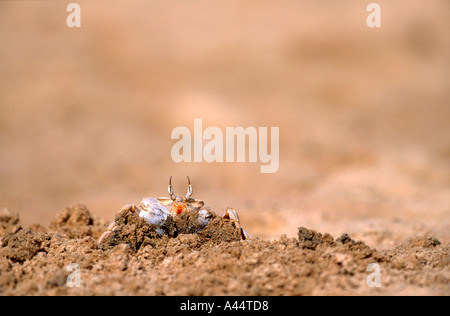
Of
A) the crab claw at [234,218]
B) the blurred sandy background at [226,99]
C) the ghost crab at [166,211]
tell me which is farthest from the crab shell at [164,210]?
the blurred sandy background at [226,99]

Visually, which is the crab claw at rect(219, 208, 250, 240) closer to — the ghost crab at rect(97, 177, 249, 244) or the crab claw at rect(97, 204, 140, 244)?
the ghost crab at rect(97, 177, 249, 244)

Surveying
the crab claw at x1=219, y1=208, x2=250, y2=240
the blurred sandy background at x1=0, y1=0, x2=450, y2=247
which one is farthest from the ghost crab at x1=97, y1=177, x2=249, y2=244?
the blurred sandy background at x1=0, y1=0, x2=450, y2=247

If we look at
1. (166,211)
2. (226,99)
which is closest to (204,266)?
(166,211)

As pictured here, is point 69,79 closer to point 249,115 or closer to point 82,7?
point 82,7

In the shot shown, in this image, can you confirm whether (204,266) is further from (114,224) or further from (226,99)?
(226,99)

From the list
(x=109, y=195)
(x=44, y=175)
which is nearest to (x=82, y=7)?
(x=44, y=175)

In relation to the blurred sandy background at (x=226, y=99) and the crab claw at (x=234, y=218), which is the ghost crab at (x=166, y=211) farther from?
the blurred sandy background at (x=226, y=99)
